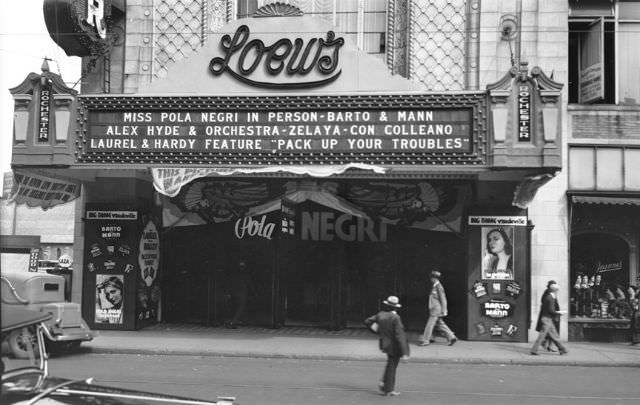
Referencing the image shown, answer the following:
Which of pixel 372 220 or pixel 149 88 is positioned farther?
pixel 372 220

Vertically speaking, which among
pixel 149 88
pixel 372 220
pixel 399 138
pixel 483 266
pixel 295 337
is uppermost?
pixel 149 88

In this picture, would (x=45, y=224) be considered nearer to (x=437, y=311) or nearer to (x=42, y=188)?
(x=42, y=188)

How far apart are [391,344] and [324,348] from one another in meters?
5.52

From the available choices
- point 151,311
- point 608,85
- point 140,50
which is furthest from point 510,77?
point 151,311

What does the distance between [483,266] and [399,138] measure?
4235 mm

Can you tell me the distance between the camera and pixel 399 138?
14898 mm

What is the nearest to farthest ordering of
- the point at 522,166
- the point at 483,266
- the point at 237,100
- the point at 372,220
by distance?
the point at 522,166, the point at 237,100, the point at 483,266, the point at 372,220

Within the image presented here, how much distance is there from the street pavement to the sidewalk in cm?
26

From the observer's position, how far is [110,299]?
59.0 ft

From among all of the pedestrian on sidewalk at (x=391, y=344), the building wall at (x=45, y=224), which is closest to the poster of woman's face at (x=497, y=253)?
the pedestrian on sidewalk at (x=391, y=344)

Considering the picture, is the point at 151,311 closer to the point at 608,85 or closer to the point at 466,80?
the point at 466,80

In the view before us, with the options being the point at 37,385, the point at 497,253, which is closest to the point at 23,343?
the point at 37,385

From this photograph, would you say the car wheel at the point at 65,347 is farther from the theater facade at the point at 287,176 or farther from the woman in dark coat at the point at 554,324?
the woman in dark coat at the point at 554,324

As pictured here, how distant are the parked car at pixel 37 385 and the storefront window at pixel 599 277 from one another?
1512 centimetres
